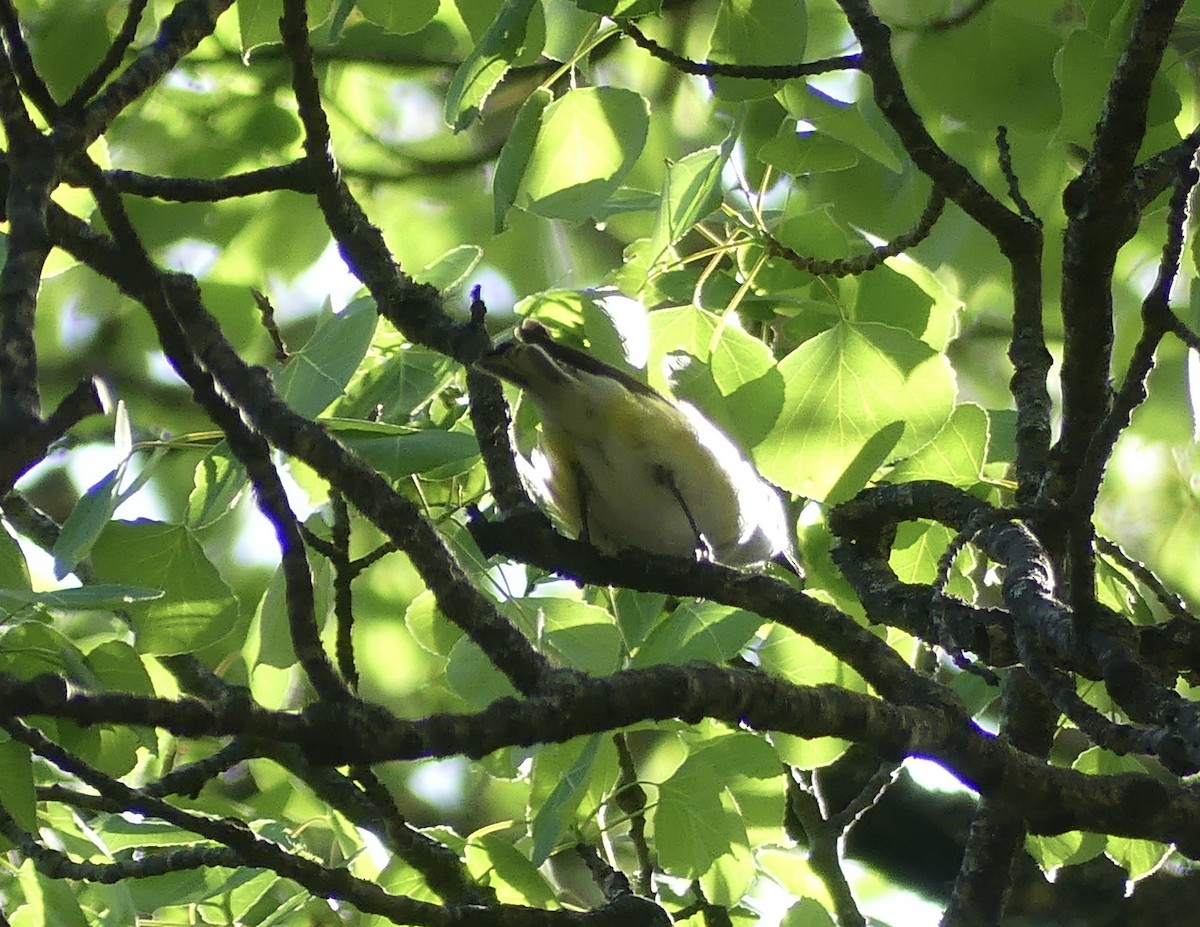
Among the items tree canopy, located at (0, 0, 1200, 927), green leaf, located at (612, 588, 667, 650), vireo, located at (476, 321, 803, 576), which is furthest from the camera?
vireo, located at (476, 321, 803, 576)

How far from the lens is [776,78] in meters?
1.49

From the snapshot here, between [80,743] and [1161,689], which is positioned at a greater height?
[80,743]

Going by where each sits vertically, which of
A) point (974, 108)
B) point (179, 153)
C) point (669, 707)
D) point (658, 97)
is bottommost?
point (669, 707)

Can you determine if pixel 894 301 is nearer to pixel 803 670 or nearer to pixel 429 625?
pixel 803 670

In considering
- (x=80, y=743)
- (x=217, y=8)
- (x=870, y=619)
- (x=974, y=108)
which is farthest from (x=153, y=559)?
(x=974, y=108)

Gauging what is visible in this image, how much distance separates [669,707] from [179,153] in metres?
1.11

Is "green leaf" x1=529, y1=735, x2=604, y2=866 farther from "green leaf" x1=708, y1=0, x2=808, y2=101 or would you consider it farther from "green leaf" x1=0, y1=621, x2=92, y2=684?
"green leaf" x1=708, y1=0, x2=808, y2=101

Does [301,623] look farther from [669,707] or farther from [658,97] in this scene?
[658,97]

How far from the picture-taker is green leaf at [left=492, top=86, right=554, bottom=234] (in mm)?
1536

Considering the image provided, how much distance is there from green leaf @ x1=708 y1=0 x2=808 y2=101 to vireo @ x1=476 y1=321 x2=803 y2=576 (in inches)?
22.5

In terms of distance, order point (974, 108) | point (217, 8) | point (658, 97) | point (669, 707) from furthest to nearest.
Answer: point (658, 97), point (974, 108), point (217, 8), point (669, 707)

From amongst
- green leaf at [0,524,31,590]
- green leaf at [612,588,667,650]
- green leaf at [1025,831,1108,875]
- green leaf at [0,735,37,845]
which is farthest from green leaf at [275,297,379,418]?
green leaf at [1025,831,1108,875]

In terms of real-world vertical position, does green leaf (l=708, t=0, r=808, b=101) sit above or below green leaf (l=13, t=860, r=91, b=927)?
above

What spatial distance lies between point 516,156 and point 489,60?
184 mm
